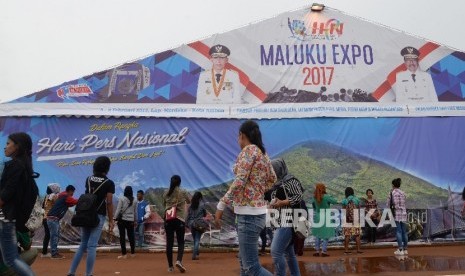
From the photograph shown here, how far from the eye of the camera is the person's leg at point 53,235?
1142 cm

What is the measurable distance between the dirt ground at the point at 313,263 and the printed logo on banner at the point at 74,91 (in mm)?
3989

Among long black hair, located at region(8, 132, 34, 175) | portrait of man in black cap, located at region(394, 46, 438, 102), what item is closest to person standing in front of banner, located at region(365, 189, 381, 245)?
portrait of man in black cap, located at region(394, 46, 438, 102)

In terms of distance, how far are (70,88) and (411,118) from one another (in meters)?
9.04

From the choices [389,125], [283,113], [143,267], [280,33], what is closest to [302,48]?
[280,33]

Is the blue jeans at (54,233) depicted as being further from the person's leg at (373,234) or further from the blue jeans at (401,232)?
the person's leg at (373,234)

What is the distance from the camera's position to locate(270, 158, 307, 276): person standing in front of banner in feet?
18.5

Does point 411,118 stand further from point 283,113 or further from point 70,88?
point 70,88

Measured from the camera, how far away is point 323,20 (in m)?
13.9

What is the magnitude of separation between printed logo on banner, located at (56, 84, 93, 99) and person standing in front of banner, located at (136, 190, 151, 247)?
297 centimetres

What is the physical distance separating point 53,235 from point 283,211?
25.0ft

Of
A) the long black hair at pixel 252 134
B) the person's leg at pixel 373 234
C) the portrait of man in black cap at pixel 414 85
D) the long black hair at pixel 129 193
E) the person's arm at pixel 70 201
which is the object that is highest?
the portrait of man in black cap at pixel 414 85

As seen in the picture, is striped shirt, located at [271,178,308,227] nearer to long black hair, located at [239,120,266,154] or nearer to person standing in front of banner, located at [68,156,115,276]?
long black hair, located at [239,120,266,154]

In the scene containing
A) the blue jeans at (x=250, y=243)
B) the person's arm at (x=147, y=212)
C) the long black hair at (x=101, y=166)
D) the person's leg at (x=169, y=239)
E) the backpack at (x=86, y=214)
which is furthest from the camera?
the person's arm at (x=147, y=212)

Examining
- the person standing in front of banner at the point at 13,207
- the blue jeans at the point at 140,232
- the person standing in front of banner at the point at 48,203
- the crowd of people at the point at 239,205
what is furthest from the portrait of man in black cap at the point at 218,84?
the person standing in front of banner at the point at 13,207
